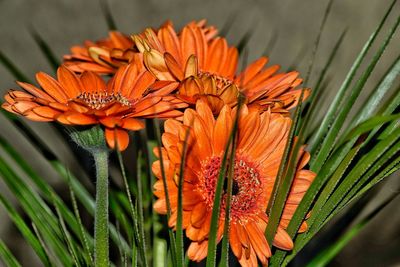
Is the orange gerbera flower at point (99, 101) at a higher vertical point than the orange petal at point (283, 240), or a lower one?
higher

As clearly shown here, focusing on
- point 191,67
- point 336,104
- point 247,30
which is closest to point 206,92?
point 191,67

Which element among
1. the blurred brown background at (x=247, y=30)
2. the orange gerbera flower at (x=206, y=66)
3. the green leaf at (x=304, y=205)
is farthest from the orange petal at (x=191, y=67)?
the blurred brown background at (x=247, y=30)

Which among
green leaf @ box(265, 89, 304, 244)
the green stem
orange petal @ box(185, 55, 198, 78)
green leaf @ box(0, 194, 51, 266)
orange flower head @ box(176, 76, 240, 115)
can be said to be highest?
orange petal @ box(185, 55, 198, 78)

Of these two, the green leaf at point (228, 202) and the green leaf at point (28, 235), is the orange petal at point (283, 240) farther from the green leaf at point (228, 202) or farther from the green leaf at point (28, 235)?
the green leaf at point (28, 235)

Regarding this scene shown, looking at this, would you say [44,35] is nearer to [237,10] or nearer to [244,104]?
[237,10]

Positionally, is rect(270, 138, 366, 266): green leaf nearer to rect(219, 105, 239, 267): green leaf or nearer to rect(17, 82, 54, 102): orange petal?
rect(219, 105, 239, 267): green leaf

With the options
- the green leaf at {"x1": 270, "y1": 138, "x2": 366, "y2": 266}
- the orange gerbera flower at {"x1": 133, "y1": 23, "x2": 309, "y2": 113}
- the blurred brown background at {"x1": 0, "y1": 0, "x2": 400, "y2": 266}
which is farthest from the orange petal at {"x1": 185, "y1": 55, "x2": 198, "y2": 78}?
the blurred brown background at {"x1": 0, "y1": 0, "x2": 400, "y2": 266}
